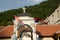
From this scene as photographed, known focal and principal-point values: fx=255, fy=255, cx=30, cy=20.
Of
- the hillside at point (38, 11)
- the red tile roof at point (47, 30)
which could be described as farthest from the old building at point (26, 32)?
the hillside at point (38, 11)

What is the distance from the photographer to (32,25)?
29.6 metres

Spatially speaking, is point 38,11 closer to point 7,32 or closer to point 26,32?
point 7,32

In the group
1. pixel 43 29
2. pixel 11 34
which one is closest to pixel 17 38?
pixel 11 34

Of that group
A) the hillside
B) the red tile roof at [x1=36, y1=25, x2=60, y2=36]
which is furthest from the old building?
the hillside

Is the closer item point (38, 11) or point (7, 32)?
point (7, 32)

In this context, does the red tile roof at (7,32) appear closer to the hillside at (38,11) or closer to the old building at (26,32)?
the old building at (26,32)

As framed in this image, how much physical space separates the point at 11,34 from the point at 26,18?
109 inches

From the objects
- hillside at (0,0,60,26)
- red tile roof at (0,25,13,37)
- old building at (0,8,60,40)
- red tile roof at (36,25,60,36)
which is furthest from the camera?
hillside at (0,0,60,26)

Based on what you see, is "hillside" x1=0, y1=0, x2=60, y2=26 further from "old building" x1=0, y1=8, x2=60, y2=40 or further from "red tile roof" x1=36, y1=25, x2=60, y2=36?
"old building" x1=0, y1=8, x2=60, y2=40

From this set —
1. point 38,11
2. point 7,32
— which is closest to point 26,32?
point 7,32

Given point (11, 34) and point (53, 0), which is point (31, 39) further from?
point (53, 0)

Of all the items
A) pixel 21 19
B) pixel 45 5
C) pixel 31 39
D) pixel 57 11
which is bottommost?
pixel 31 39

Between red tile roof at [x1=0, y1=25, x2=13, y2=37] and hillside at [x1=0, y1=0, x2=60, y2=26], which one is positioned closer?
red tile roof at [x1=0, y1=25, x2=13, y2=37]

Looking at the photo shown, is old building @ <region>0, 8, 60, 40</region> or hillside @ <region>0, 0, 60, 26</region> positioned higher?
hillside @ <region>0, 0, 60, 26</region>
